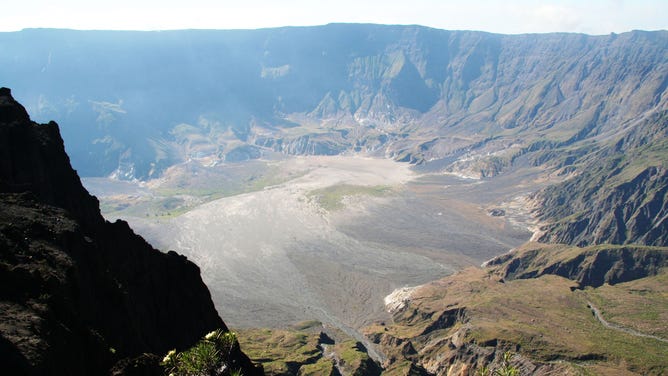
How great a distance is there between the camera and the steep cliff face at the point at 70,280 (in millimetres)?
31531

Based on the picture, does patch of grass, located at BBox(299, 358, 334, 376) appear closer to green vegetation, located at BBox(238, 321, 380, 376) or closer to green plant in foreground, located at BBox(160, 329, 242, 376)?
green vegetation, located at BBox(238, 321, 380, 376)

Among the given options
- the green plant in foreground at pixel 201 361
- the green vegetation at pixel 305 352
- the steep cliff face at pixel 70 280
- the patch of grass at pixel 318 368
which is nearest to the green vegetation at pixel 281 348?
the green vegetation at pixel 305 352

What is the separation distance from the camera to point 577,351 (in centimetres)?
9969

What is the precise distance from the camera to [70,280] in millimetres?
40750

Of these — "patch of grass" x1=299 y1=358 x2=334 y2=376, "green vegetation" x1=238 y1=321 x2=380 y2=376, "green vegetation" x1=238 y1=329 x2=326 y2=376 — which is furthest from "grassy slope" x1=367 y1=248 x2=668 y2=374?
"green vegetation" x1=238 y1=329 x2=326 y2=376

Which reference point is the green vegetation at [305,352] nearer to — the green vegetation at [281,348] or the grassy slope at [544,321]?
the green vegetation at [281,348]

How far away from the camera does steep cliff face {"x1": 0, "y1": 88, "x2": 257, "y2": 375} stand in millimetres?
31531

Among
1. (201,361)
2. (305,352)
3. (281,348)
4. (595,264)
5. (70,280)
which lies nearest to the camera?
(201,361)

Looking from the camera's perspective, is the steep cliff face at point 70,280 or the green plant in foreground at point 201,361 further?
the green plant in foreground at point 201,361

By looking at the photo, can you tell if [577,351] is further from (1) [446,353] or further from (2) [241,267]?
(2) [241,267]

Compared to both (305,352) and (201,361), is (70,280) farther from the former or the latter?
(305,352)

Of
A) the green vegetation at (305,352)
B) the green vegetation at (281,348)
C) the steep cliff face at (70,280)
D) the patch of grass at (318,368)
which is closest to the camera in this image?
the steep cliff face at (70,280)

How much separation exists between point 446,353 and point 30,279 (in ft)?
300

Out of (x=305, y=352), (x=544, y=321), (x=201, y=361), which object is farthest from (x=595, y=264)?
(x=201, y=361)
